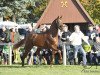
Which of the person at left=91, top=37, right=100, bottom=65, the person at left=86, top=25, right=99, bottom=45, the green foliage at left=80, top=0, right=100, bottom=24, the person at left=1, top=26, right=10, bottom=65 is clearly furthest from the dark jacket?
the green foliage at left=80, top=0, right=100, bottom=24

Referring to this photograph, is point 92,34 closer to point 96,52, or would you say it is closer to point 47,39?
point 96,52

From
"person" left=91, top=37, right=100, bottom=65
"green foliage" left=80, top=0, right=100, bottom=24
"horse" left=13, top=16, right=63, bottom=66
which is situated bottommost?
"person" left=91, top=37, right=100, bottom=65

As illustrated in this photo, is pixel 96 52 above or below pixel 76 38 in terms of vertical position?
below

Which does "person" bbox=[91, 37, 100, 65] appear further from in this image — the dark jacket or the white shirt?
the dark jacket

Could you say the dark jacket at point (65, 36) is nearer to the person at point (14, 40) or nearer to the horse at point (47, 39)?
the horse at point (47, 39)

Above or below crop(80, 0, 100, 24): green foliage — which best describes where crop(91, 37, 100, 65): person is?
below

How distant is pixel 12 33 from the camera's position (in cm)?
2795

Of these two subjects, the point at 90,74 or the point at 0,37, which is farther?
the point at 0,37

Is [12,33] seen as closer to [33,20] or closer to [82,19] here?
[82,19]

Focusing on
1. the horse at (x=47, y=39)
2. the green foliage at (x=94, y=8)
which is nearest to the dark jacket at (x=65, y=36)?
the horse at (x=47, y=39)

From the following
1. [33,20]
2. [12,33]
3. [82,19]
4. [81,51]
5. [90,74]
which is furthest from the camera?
[33,20]

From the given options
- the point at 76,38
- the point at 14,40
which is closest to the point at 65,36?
the point at 76,38

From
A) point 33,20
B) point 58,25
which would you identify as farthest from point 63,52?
point 33,20

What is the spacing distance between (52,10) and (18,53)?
2521 centimetres
